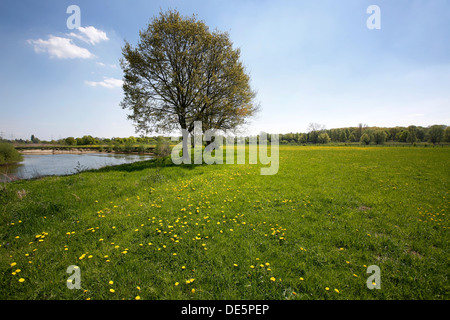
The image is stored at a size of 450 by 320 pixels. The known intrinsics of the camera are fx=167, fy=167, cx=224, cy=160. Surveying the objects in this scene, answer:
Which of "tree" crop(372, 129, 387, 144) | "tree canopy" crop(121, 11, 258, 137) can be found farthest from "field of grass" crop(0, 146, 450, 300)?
"tree" crop(372, 129, 387, 144)

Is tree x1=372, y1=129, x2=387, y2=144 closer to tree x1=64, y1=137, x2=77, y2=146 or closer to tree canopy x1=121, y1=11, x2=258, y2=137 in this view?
tree canopy x1=121, y1=11, x2=258, y2=137

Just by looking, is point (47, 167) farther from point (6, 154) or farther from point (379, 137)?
point (379, 137)

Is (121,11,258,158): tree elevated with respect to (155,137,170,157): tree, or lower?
elevated

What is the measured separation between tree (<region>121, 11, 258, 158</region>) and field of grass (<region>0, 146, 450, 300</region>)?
11915mm

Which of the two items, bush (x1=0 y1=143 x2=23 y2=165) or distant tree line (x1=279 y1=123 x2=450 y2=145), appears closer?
bush (x1=0 y1=143 x2=23 y2=165)

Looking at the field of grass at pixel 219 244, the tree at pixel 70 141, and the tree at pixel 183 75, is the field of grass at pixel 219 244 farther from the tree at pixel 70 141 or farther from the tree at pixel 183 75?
the tree at pixel 70 141

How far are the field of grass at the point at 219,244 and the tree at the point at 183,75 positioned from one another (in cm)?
1191

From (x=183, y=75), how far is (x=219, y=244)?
18.0m

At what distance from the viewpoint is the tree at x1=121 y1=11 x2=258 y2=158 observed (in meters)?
17.0

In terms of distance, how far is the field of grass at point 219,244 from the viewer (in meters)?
3.64

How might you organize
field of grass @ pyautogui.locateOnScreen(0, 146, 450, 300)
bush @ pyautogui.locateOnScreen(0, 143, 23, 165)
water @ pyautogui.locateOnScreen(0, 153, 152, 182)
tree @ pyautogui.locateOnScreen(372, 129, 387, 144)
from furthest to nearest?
1. tree @ pyautogui.locateOnScreen(372, 129, 387, 144)
2. bush @ pyautogui.locateOnScreen(0, 143, 23, 165)
3. water @ pyautogui.locateOnScreen(0, 153, 152, 182)
4. field of grass @ pyautogui.locateOnScreen(0, 146, 450, 300)

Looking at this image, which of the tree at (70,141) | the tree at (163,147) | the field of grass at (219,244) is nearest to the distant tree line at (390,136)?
the tree at (163,147)

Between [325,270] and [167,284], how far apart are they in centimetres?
380

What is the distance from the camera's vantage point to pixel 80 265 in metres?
4.16
